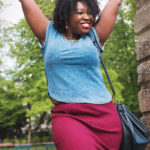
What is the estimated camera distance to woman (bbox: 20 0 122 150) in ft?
5.54

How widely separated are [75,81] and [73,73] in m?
0.06

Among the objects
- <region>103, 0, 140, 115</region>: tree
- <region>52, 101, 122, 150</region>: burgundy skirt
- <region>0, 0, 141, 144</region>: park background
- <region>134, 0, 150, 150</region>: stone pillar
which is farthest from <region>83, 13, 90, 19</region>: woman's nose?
<region>103, 0, 140, 115</region>: tree

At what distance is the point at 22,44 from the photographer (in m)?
14.2

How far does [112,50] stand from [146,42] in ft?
50.4

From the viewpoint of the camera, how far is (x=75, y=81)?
5.83 ft

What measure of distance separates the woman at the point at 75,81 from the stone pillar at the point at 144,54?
0.86 metres

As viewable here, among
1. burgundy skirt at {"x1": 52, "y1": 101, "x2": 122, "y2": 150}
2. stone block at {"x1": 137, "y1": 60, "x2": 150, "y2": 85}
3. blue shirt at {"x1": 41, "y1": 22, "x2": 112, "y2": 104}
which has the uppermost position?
blue shirt at {"x1": 41, "y1": 22, "x2": 112, "y2": 104}

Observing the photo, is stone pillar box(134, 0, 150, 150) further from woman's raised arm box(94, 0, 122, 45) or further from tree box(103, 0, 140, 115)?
tree box(103, 0, 140, 115)

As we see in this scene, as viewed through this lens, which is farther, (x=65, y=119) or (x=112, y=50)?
(x=112, y=50)

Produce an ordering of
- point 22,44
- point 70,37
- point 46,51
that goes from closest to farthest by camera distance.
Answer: point 46,51
point 70,37
point 22,44

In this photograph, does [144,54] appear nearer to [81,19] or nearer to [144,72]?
[144,72]

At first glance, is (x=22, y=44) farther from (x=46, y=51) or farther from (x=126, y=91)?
(x=46, y=51)

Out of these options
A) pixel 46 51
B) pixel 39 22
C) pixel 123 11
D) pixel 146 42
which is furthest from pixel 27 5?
pixel 123 11

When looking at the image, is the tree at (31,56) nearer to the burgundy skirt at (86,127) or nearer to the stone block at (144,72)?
the stone block at (144,72)
